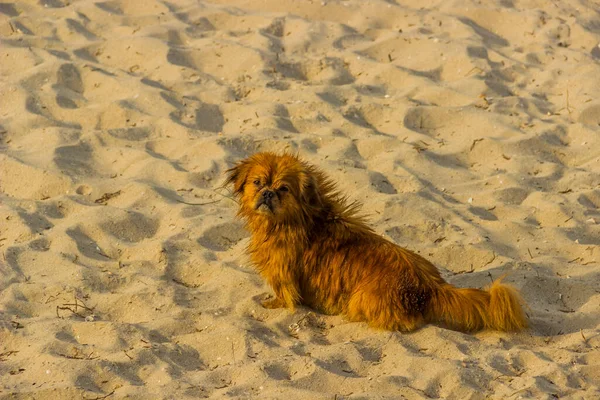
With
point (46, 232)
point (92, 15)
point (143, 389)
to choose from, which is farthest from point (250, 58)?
point (143, 389)

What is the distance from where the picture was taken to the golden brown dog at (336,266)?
5.08 meters

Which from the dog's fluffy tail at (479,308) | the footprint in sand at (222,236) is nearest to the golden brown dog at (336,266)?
the dog's fluffy tail at (479,308)

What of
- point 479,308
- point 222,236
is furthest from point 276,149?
point 479,308

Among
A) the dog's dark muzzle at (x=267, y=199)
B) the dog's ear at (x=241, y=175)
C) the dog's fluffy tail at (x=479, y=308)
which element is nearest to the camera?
the dog's fluffy tail at (x=479, y=308)

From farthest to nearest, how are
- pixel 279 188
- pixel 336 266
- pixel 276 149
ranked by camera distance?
1. pixel 276 149
2. pixel 336 266
3. pixel 279 188

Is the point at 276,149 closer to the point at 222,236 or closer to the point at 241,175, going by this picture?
the point at 222,236

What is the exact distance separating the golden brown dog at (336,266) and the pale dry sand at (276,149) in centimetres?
12

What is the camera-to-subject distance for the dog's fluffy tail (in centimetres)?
501

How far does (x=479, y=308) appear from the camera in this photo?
5062mm

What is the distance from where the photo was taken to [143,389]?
4.49 metres

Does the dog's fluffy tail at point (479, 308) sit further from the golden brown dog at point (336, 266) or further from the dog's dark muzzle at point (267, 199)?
the dog's dark muzzle at point (267, 199)

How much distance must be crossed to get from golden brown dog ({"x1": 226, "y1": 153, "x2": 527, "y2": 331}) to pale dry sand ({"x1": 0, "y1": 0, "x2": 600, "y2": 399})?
117 mm

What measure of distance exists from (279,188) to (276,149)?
193 cm

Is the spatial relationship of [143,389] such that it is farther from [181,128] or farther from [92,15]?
[92,15]
